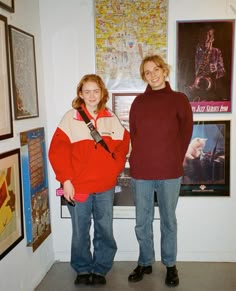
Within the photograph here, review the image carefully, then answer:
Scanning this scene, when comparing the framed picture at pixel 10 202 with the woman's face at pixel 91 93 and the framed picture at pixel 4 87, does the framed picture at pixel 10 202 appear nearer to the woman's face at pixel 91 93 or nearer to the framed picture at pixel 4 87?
the framed picture at pixel 4 87

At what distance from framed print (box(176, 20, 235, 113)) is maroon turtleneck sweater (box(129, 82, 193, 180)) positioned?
0.33 m

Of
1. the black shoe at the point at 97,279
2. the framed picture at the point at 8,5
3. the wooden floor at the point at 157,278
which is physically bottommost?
the wooden floor at the point at 157,278

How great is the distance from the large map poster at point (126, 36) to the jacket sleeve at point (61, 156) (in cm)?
63

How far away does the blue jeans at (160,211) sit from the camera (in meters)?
2.25

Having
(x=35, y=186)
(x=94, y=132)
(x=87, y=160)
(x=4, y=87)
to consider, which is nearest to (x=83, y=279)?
(x=35, y=186)

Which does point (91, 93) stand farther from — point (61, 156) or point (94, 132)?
point (61, 156)

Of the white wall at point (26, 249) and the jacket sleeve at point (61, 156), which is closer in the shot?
the white wall at point (26, 249)

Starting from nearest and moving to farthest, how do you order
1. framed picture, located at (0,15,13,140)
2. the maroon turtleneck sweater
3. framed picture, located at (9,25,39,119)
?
framed picture, located at (0,15,13,140) < framed picture, located at (9,25,39,119) < the maroon turtleneck sweater

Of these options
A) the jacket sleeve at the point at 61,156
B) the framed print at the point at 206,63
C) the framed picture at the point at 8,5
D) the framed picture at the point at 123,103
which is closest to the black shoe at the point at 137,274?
the jacket sleeve at the point at 61,156

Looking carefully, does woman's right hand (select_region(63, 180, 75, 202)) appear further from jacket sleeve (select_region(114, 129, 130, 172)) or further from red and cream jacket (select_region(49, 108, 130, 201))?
jacket sleeve (select_region(114, 129, 130, 172))

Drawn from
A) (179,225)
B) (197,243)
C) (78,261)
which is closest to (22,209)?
(78,261)

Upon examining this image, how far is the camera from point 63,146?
7.01 feet

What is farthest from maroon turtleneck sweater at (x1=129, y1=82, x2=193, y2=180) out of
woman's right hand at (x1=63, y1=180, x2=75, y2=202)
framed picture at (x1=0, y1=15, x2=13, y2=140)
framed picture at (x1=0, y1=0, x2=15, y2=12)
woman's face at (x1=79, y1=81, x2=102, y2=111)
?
framed picture at (x1=0, y1=0, x2=15, y2=12)

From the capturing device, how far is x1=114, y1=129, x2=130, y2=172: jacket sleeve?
2.23 metres
